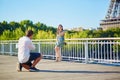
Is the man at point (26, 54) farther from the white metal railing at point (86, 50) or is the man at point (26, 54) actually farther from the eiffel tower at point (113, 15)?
the eiffel tower at point (113, 15)

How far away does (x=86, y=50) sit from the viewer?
35.0ft

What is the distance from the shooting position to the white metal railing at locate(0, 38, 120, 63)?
10352mm

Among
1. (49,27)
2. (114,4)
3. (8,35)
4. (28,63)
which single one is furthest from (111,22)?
(28,63)

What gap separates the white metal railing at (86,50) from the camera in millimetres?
10352

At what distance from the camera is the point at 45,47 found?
1439 centimetres

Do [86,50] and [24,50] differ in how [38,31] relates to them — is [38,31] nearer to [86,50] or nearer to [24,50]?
[86,50]

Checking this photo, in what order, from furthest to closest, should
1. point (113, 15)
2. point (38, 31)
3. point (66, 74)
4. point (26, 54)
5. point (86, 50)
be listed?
point (113, 15) < point (38, 31) < point (86, 50) < point (26, 54) < point (66, 74)

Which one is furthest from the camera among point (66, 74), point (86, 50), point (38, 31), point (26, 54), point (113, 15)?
point (113, 15)

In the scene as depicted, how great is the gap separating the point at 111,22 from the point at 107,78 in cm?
8307

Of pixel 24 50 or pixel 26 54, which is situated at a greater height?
pixel 24 50

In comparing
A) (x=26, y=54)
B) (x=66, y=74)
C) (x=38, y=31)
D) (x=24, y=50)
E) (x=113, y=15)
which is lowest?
(x=66, y=74)

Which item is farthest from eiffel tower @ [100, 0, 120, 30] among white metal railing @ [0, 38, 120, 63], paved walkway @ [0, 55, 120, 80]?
paved walkway @ [0, 55, 120, 80]

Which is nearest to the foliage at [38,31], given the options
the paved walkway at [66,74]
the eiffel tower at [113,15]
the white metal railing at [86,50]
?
the eiffel tower at [113,15]

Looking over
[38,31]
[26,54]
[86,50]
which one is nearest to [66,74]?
[26,54]
